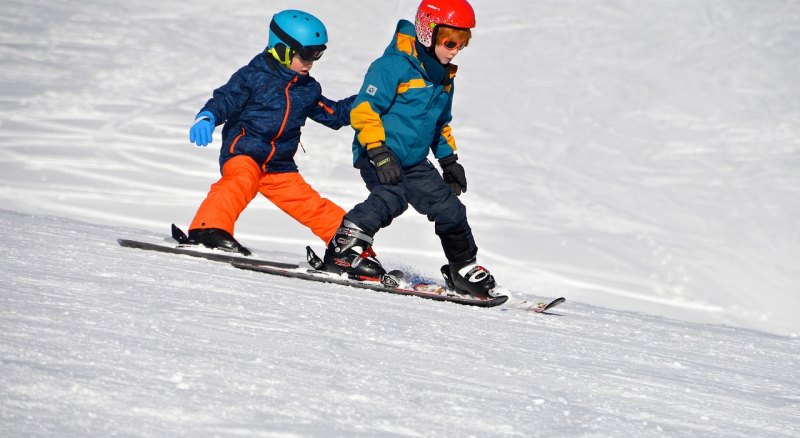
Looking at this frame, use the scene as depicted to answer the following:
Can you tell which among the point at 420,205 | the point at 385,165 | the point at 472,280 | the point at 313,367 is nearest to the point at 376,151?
the point at 385,165

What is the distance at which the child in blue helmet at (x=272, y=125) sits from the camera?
16.1 ft

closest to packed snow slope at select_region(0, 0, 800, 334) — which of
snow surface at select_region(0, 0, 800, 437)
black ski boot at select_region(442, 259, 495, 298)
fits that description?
snow surface at select_region(0, 0, 800, 437)

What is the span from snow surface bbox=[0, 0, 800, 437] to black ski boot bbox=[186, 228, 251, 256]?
1.59 ft

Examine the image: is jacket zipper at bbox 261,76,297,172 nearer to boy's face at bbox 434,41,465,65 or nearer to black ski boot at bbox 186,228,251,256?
black ski boot at bbox 186,228,251,256

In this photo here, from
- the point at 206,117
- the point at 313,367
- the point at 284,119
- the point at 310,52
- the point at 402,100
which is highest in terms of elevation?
the point at 310,52

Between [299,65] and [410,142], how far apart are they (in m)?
0.84

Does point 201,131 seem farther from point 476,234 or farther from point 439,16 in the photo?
point 476,234

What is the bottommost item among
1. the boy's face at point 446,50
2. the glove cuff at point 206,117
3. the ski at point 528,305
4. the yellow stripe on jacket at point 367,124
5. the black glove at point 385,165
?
the ski at point 528,305

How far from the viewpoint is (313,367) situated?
7.90 feet

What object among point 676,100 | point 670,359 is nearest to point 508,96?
point 676,100

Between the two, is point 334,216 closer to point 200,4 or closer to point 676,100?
point 676,100

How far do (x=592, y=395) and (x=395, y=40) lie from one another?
8.50 ft

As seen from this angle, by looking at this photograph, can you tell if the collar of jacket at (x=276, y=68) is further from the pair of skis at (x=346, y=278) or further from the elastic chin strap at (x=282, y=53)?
the pair of skis at (x=346, y=278)

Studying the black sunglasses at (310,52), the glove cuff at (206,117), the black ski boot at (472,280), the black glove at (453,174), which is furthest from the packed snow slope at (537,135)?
the glove cuff at (206,117)
